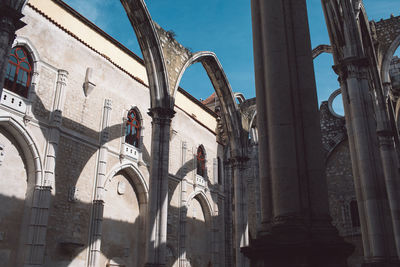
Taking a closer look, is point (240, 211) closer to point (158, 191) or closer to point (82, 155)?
point (158, 191)

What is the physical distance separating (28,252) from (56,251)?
3.34ft

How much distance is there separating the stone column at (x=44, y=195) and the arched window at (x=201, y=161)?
8793 mm

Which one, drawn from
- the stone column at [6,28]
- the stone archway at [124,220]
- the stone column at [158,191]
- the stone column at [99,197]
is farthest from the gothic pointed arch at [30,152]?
the stone column at [6,28]

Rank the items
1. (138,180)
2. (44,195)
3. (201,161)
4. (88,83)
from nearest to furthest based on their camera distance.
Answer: (44,195) < (88,83) < (138,180) < (201,161)

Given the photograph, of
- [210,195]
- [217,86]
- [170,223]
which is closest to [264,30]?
[217,86]

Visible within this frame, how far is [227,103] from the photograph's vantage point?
651 inches

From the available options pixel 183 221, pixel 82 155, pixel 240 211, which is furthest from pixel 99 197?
pixel 240 211

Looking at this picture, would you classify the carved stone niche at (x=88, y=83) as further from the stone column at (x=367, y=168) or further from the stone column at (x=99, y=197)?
the stone column at (x=367, y=168)

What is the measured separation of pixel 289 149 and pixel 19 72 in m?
9.27

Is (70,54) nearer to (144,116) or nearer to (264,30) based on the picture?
(144,116)

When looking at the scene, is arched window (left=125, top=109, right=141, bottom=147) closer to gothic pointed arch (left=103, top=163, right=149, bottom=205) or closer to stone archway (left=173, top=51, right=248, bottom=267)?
gothic pointed arch (left=103, top=163, right=149, bottom=205)

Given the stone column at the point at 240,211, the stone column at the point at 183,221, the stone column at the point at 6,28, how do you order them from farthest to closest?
the stone column at the point at 183,221
the stone column at the point at 240,211
the stone column at the point at 6,28

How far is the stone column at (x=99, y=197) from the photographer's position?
12.1 m

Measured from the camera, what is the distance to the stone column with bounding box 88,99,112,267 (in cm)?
1208
